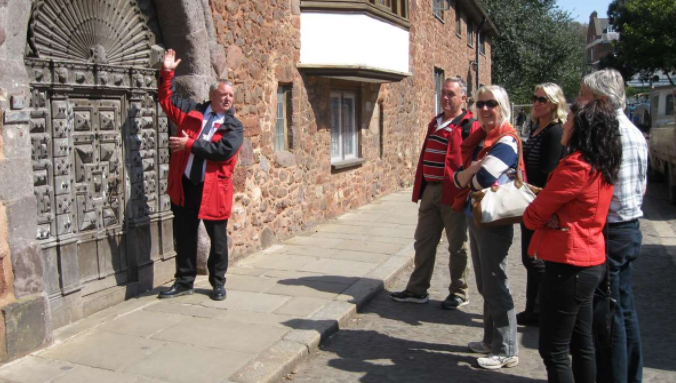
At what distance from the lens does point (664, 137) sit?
42.4 ft

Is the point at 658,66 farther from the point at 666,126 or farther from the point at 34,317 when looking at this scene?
the point at 34,317

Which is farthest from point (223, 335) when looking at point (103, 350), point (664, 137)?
point (664, 137)

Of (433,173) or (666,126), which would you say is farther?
(666,126)

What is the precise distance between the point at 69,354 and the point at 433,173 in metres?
3.24

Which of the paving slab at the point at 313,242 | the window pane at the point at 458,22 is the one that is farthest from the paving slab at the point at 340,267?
the window pane at the point at 458,22

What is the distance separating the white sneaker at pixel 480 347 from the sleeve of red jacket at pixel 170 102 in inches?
122

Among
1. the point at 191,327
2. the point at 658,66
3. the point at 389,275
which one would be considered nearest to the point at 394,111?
the point at 389,275

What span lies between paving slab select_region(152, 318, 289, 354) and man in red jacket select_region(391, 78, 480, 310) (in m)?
1.56

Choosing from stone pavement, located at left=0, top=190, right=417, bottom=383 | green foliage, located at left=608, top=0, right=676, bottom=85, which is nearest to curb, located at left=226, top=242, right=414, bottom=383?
stone pavement, located at left=0, top=190, right=417, bottom=383

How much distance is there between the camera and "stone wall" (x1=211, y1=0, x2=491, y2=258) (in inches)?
280

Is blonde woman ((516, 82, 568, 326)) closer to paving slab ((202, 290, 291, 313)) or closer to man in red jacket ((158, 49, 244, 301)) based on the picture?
paving slab ((202, 290, 291, 313))

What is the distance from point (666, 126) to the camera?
13.4 meters

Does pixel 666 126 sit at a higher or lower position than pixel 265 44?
lower

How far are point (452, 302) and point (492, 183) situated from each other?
205 cm
